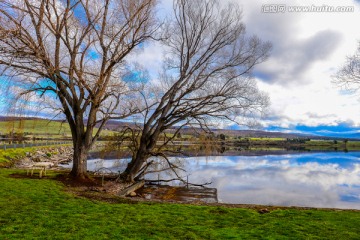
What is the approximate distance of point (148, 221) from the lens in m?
7.83

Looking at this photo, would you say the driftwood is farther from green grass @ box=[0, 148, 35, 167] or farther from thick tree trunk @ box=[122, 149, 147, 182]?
green grass @ box=[0, 148, 35, 167]

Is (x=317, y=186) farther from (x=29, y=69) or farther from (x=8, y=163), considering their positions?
(x=8, y=163)

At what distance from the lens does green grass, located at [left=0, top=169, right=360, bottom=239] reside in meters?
6.58

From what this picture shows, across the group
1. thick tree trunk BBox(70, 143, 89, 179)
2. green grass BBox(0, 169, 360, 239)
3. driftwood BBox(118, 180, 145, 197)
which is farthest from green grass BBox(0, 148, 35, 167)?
green grass BBox(0, 169, 360, 239)

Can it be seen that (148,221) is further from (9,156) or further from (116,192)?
(9,156)

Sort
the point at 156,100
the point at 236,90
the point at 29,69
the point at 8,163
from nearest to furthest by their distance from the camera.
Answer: the point at 29,69
the point at 236,90
the point at 156,100
the point at 8,163

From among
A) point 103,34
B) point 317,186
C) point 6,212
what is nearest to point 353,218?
point 6,212

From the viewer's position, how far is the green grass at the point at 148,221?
21.6ft

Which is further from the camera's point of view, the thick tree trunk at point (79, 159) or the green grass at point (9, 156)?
the green grass at point (9, 156)

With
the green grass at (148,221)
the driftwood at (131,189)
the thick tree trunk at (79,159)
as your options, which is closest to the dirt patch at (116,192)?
→ the driftwood at (131,189)

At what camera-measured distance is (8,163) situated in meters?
23.7

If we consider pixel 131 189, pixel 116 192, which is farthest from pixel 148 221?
pixel 131 189

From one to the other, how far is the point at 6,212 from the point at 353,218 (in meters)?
10.4

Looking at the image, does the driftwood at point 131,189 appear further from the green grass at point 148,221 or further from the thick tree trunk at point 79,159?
the green grass at point 148,221
